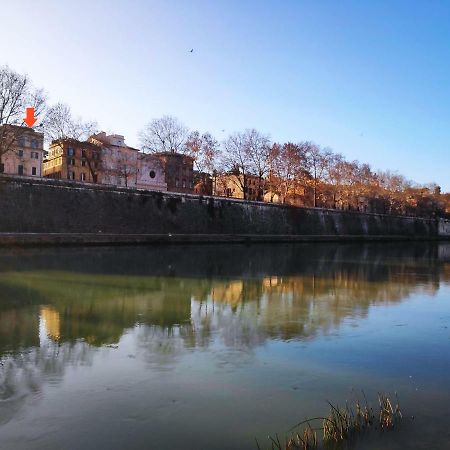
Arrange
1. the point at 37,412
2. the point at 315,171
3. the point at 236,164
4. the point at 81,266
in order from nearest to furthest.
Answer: the point at 37,412
the point at 81,266
the point at 236,164
the point at 315,171

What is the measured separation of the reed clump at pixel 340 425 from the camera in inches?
162

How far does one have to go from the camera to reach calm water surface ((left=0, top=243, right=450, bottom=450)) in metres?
4.44

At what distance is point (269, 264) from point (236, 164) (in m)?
28.5

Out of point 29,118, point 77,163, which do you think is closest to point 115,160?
point 77,163

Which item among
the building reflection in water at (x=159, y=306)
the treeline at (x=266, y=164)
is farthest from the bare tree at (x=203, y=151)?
the building reflection in water at (x=159, y=306)

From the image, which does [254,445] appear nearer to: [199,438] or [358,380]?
[199,438]

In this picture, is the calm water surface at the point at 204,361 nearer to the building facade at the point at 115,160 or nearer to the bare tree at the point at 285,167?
the bare tree at the point at 285,167

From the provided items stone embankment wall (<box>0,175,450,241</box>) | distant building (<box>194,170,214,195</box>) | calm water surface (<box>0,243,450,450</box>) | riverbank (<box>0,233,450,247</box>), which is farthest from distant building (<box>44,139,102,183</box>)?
calm water surface (<box>0,243,450,450</box>)

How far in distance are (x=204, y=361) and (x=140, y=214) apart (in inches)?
1138

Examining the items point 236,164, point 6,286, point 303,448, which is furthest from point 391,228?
point 303,448

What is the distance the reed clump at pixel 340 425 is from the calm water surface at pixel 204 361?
0.13 meters

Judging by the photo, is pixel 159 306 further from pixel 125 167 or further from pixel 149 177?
pixel 149 177

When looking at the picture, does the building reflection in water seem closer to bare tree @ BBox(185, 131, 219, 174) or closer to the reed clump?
the reed clump

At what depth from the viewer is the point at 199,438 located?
13.9ft
